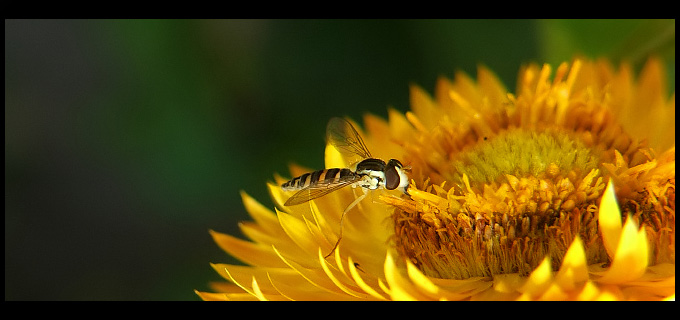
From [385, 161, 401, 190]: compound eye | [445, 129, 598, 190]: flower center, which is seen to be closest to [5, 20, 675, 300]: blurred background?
[445, 129, 598, 190]: flower center

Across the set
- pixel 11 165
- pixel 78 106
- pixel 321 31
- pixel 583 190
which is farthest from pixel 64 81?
pixel 583 190

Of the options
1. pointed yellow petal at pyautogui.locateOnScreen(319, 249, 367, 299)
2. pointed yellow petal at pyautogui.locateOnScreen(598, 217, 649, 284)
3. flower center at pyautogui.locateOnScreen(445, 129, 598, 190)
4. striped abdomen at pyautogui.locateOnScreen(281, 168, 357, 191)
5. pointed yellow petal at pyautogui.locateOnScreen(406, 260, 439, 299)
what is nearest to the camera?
pointed yellow petal at pyautogui.locateOnScreen(598, 217, 649, 284)

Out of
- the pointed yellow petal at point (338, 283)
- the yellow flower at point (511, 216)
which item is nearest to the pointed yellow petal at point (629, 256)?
the yellow flower at point (511, 216)

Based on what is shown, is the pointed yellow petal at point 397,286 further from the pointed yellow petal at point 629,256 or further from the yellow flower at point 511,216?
the pointed yellow petal at point 629,256

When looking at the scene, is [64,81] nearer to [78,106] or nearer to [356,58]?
[78,106]

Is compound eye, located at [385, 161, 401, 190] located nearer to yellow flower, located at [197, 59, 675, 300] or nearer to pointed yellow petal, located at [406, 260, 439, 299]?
yellow flower, located at [197, 59, 675, 300]
